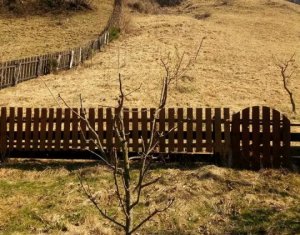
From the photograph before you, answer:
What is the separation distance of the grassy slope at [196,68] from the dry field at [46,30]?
485 cm

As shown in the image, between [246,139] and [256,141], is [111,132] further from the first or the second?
[256,141]

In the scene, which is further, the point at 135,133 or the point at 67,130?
the point at 67,130

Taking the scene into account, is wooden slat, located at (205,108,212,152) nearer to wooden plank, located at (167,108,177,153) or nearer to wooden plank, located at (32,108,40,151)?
wooden plank, located at (167,108,177,153)

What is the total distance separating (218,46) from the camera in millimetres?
33594

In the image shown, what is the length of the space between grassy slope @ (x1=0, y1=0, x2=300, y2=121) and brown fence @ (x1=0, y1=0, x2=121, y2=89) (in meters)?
0.70

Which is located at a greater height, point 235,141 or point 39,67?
point 235,141

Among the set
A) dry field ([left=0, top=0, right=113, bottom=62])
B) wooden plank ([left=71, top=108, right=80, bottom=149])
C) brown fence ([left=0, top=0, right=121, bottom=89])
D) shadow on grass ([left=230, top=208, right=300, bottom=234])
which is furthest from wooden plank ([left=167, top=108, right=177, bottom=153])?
dry field ([left=0, top=0, right=113, bottom=62])

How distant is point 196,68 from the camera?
26.5 meters

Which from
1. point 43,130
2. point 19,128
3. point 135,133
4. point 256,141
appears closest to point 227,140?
point 256,141

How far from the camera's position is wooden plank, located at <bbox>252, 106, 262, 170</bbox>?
9898 mm

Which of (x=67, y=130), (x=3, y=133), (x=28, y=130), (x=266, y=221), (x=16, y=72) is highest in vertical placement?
(x=67, y=130)

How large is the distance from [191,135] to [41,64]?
16.5m

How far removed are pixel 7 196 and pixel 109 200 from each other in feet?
6.93

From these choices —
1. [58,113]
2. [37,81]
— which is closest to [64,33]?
[37,81]
